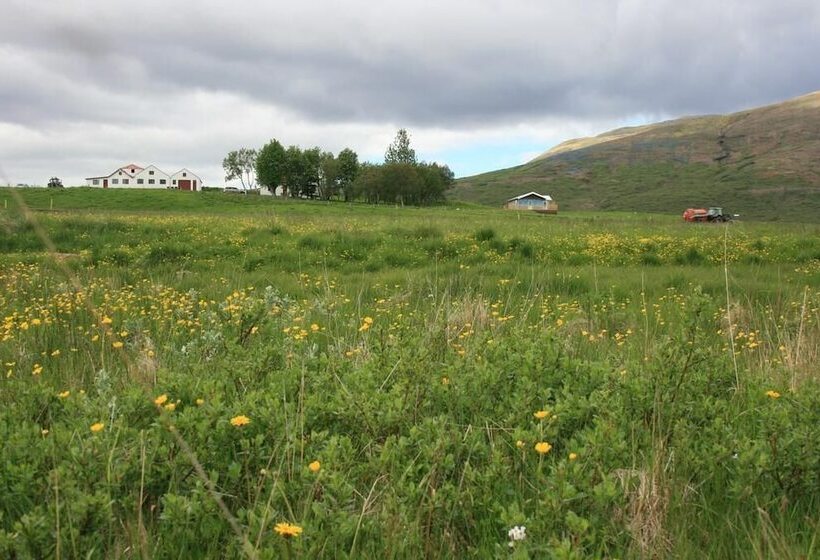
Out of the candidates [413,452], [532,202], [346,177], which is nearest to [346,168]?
[346,177]

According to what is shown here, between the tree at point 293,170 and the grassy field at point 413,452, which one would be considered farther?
the tree at point 293,170

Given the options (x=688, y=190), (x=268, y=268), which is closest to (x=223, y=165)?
(x=688, y=190)

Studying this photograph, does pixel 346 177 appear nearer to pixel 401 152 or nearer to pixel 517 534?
pixel 401 152

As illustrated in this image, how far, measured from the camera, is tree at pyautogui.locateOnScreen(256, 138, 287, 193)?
Answer: 10519 centimetres

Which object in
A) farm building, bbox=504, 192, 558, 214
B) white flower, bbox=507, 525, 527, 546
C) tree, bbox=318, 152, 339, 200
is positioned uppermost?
tree, bbox=318, 152, 339, 200

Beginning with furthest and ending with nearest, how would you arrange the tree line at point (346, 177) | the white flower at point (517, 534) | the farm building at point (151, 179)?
the farm building at point (151, 179)
the tree line at point (346, 177)
the white flower at point (517, 534)

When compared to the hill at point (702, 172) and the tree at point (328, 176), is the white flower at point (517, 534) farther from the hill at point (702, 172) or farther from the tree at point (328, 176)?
the tree at point (328, 176)

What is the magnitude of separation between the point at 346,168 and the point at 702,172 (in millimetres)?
83786

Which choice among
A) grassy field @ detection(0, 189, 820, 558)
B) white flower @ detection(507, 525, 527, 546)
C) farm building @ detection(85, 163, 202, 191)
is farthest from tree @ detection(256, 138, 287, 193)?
white flower @ detection(507, 525, 527, 546)

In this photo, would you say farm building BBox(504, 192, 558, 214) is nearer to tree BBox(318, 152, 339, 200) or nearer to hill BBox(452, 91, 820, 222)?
hill BBox(452, 91, 820, 222)

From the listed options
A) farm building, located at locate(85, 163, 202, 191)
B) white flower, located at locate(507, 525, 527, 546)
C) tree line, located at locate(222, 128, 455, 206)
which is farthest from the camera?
farm building, located at locate(85, 163, 202, 191)

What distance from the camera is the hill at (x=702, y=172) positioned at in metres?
102

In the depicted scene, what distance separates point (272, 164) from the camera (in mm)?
104750

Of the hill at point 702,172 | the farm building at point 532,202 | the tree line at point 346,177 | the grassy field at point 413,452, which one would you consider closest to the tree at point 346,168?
the tree line at point 346,177
